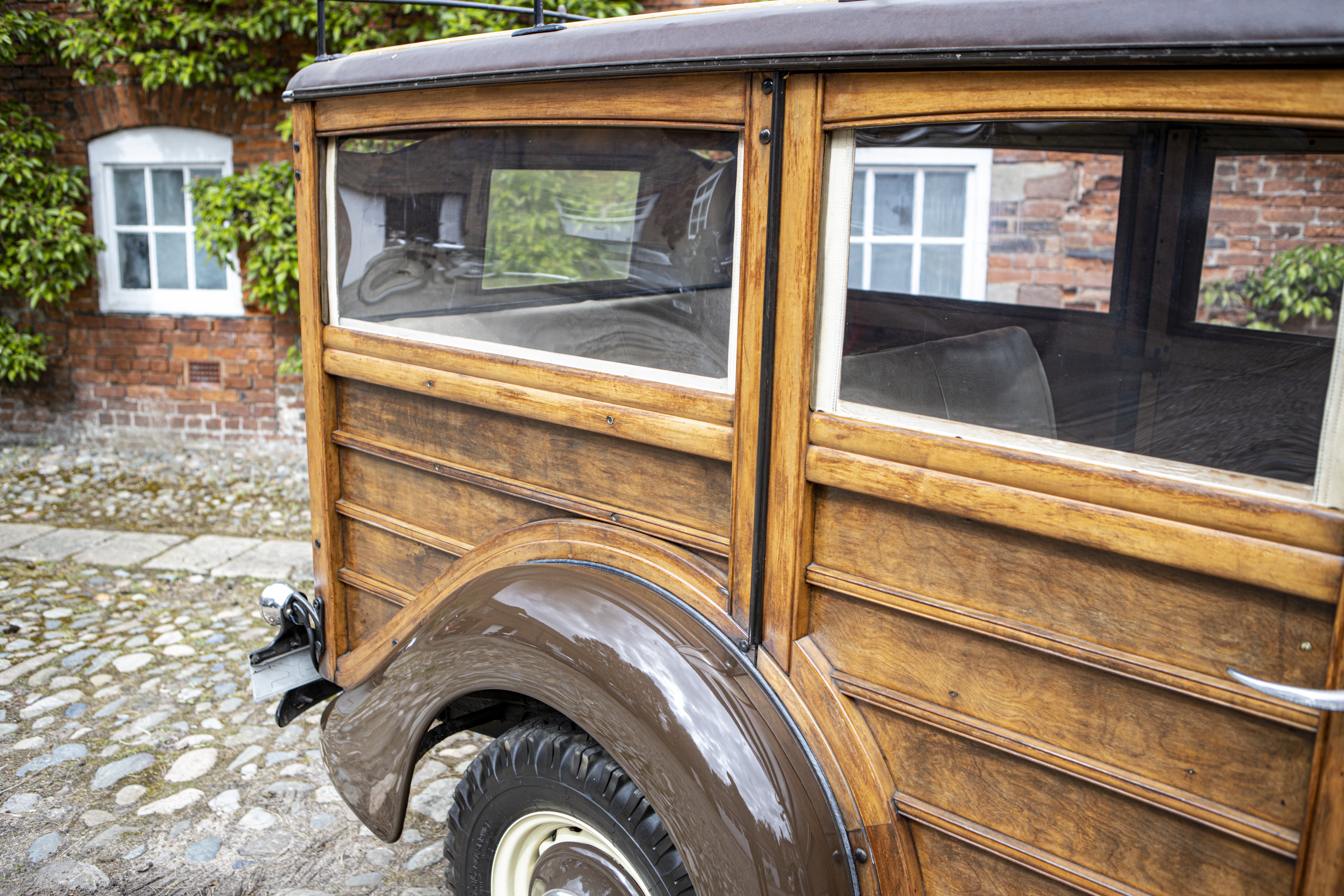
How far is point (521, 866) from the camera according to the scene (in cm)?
184

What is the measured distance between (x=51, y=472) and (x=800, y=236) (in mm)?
6398

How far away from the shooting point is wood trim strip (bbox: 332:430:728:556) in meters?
1.56

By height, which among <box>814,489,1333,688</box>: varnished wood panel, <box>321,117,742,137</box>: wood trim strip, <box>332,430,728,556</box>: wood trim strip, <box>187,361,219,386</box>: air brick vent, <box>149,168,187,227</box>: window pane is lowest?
<box>187,361,219,386</box>: air brick vent

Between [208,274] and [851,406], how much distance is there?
21.1ft

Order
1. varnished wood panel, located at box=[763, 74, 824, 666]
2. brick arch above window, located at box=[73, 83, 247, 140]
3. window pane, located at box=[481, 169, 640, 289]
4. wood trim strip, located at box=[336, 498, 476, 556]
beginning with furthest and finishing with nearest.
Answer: brick arch above window, located at box=[73, 83, 247, 140], wood trim strip, located at box=[336, 498, 476, 556], window pane, located at box=[481, 169, 640, 289], varnished wood panel, located at box=[763, 74, 824, 666]

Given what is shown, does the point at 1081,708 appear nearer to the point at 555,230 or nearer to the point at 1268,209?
the point at 1268,209

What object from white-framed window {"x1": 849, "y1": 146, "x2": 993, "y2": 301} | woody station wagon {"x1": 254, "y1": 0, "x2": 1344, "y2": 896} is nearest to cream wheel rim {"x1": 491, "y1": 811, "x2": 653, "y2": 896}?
woody station wagon {"x1": 254, "y1": 0, "x2": 1344, "y2": 896}

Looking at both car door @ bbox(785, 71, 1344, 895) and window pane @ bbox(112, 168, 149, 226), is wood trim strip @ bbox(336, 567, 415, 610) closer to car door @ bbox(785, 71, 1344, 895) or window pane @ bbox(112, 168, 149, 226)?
car door @ bbox(785, 71, 1344, 895)

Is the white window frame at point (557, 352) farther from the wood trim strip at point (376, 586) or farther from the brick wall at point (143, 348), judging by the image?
the brick wall at point (143, 348)

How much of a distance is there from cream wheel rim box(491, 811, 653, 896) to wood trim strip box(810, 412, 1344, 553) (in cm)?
85

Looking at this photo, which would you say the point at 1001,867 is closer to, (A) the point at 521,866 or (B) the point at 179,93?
(A) the point at 521,866

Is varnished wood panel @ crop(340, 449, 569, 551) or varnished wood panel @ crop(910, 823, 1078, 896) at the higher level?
varnished wood panel @ crop(340, 449, 569, 551)

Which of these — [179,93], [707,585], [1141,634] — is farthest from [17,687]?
[179,93]

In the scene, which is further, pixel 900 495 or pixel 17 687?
pixel 17 687
